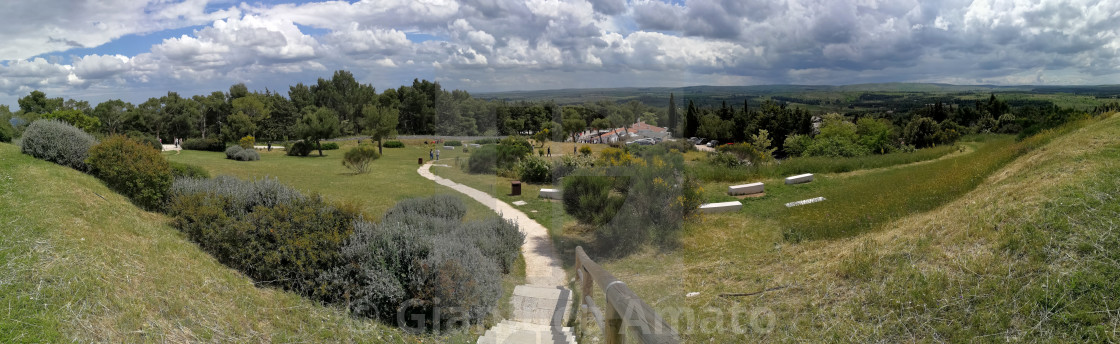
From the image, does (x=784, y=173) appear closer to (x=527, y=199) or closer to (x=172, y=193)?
(x=527, y=199)

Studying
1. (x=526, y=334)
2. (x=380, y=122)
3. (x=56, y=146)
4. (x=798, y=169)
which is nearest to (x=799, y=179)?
(x=798, y=169)

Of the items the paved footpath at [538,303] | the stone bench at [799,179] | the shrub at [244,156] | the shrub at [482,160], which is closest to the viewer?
the paved footpath at [538,303]

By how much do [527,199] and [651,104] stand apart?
237 inches

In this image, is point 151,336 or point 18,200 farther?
point 18,200

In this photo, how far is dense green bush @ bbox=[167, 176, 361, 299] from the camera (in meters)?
4.80

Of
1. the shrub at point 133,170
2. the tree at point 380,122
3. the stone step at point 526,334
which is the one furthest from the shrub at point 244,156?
the stone step at point 526,334

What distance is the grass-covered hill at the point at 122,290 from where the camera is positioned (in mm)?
2930

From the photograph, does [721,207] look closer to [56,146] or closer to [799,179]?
[799,179]

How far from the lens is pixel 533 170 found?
1465 centimetres

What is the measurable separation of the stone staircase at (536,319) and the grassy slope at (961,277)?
3.21 ft

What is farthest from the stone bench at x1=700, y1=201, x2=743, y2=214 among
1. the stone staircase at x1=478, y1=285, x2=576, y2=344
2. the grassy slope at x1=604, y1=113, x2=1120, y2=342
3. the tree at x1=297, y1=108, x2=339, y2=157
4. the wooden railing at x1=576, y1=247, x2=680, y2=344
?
the tree at x1=297, y1=108, x2=339, y2=157

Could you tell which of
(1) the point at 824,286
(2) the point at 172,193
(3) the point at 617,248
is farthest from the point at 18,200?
(1) the point at 824,286

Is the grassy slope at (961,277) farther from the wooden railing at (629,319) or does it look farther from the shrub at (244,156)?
the shrub at (244,156)

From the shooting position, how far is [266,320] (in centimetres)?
383
